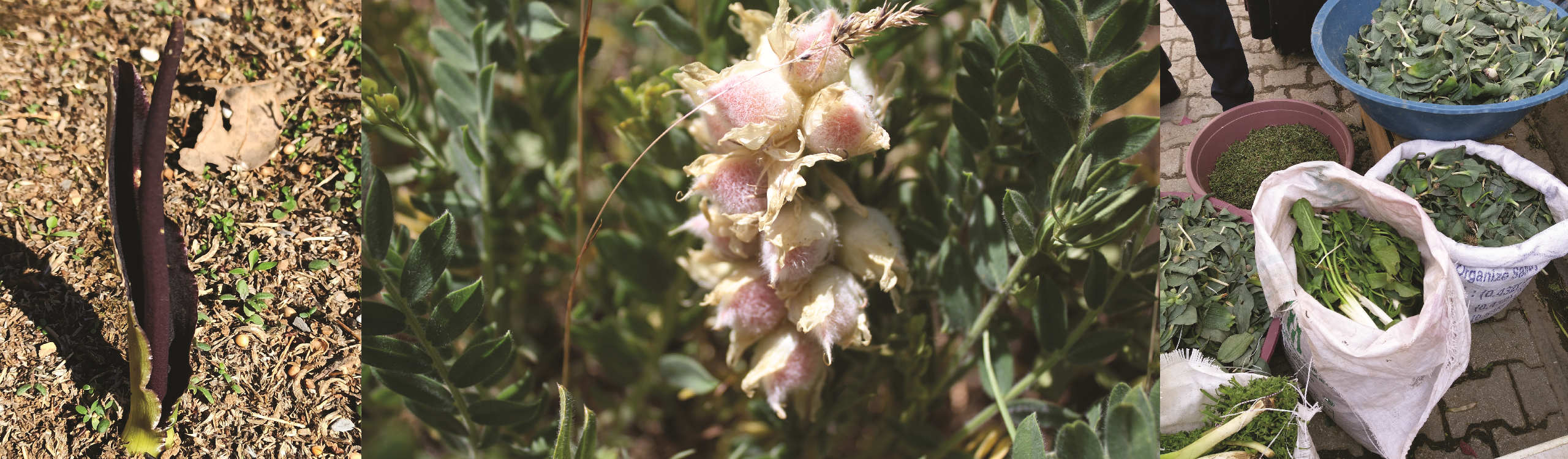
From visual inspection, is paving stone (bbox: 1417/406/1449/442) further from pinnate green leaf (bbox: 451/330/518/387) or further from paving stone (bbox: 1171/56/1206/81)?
pinnate green leaf (bbox: 451/330/518/387)

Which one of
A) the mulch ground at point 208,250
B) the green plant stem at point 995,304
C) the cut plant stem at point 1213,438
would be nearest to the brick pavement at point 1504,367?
the cut plant stem at point 1213,438

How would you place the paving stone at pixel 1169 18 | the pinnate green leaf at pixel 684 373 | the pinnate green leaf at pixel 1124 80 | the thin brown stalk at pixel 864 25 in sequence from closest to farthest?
the thin brown stalk at pixel 864 25, the pinnate green leaf at pixel 1124 80, the paving stone at pixel 1169 18, the pinnate green leaf at pixel 684 373

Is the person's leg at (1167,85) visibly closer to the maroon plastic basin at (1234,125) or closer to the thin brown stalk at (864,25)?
the maroon plastic basin at (1234,125)

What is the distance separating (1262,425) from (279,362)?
0.76 metres

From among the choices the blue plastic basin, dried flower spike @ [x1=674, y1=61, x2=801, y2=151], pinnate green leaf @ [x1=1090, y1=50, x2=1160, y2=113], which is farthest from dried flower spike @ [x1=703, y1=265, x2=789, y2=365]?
the blue plastic basin

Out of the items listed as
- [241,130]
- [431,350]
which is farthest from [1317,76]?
[241,130]

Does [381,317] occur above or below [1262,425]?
above

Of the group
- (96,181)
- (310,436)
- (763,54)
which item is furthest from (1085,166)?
(96,181)

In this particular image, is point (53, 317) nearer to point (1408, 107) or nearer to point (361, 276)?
point (361, 276)

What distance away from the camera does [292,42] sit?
76 cm

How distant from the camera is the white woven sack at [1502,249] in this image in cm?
66

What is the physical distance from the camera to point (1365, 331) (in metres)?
0.67

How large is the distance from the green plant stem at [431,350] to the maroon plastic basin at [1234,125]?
579mm

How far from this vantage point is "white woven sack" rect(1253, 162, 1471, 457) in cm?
66
